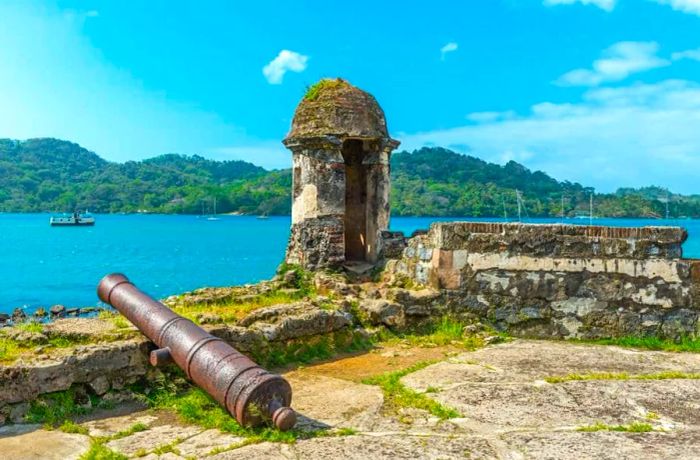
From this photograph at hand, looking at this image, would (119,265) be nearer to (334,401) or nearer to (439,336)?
(439,336)

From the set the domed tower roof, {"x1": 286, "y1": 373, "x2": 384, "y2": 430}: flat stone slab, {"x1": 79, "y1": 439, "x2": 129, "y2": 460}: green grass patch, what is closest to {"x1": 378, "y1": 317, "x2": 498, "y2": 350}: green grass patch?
{"x1": 286, "y1": 373, "x2": 384, "y2": 430}: flat stone slab

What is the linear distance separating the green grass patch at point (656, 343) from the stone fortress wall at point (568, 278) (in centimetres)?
8

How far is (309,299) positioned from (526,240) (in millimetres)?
2671

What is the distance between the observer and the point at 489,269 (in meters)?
7.29

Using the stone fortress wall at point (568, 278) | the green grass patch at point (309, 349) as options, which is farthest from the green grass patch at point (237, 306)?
the stone fortress wall at point (568, 278)

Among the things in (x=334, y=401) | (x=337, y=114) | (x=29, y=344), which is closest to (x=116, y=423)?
(x=29, y=344)

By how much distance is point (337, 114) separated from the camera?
29.2 ft

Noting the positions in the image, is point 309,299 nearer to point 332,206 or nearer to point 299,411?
point 332,206

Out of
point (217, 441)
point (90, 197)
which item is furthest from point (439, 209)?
point (90, 197)

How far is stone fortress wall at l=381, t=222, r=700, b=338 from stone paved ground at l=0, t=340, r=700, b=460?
1.22m

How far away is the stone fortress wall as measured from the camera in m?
7.04

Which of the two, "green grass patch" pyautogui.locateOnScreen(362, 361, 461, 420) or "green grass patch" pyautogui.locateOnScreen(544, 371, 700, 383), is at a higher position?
"green grass patch" pyautogui.locateOnScreen(544, 371, 700, 383)

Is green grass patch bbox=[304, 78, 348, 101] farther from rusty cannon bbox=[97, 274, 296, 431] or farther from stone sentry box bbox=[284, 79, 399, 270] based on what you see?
rusty cannon bbox=[97, 274, 296, 431]

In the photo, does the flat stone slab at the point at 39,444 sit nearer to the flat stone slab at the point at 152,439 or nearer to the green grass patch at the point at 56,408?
the green grass patch at the point at 56,408
